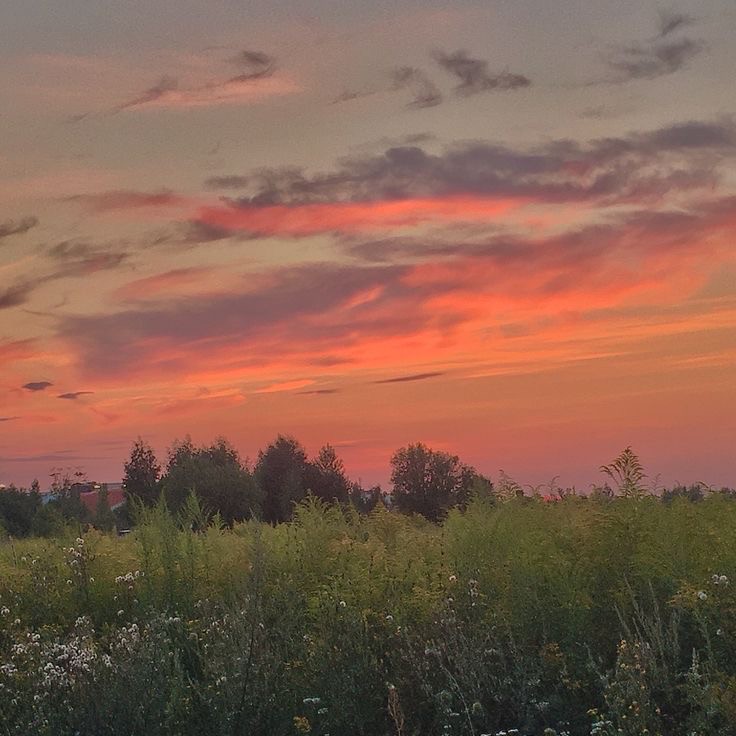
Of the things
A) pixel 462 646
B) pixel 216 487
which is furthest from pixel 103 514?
pixel 462 646

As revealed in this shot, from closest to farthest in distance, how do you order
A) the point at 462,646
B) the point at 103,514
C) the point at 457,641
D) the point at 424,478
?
the point at 462,646 → the point at 457,641 → the point at 103,514 → the point at 424,478

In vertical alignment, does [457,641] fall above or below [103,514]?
above

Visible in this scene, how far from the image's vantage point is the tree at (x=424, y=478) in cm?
4047

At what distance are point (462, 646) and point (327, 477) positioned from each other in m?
36.1

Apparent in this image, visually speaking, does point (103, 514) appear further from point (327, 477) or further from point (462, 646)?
point (462, 646)

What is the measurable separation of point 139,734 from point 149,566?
9.59ft

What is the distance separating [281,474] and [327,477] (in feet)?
6.81

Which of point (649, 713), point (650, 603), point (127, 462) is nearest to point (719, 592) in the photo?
point (650, 603)

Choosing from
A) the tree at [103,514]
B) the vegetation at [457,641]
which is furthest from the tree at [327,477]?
the vegetation at [457,641]

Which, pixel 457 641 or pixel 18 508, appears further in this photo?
pixel 18 508

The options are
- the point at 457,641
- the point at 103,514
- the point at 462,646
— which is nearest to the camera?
the point at 462,646

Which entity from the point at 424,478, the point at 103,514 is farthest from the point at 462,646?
the point at 424,478

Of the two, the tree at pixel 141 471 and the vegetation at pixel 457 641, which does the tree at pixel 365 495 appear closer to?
the tree at pixel 141 471

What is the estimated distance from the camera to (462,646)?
6789 mm
